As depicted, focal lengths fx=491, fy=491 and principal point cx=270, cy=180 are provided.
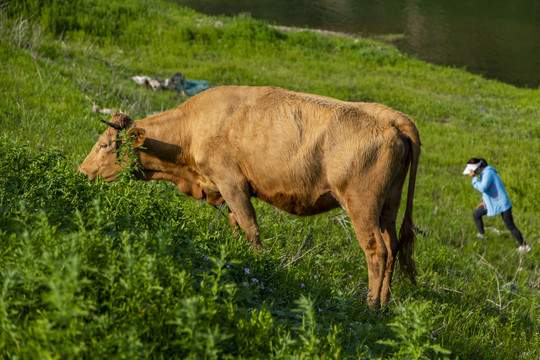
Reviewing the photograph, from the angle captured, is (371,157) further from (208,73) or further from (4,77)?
(208,73)

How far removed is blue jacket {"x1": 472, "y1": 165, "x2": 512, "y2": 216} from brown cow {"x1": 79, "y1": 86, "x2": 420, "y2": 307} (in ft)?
17.0

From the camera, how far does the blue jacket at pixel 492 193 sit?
999 centimetres

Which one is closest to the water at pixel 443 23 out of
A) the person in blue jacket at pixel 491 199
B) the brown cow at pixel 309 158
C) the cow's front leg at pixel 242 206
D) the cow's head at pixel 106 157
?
the person in blue jacket at pixel 491 199

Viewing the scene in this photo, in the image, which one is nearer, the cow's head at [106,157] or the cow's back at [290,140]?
the cow's back at [290,140]

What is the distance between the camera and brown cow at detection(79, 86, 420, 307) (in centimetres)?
517

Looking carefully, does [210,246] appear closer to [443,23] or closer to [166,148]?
[166,148]

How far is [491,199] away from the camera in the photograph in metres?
10.1

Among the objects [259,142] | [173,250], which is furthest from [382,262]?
[173,250]

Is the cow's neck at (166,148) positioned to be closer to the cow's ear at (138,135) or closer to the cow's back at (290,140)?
the cow's ear at (138,135)

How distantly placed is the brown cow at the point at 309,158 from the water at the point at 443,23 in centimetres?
2383

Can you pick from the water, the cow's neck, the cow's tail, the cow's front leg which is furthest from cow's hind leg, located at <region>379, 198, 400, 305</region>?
the water

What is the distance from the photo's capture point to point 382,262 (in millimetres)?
5305

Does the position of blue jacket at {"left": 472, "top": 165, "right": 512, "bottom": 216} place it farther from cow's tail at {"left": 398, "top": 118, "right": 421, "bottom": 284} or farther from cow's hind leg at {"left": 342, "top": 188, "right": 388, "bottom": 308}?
cow's hind leg at {"left": 342, "top": 188, "right": 388, "bottom": 308}

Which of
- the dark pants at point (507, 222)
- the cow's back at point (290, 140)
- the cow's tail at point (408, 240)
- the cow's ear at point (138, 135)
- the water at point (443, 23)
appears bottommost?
the water at point (443, 23)
